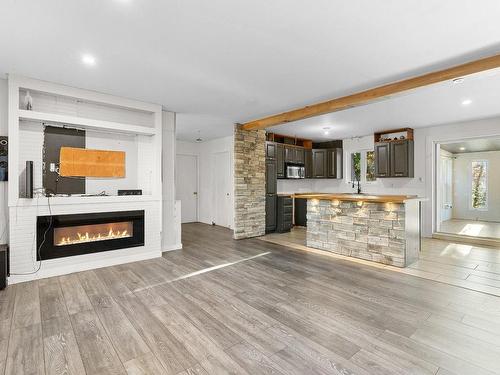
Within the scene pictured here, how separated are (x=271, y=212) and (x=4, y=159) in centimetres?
508

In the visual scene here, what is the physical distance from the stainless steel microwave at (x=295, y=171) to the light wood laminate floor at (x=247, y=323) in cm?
384

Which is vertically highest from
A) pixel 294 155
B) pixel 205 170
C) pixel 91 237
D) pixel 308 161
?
pixel 294 155

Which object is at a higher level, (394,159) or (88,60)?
(88,60)

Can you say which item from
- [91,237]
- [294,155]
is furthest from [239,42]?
[294,155]

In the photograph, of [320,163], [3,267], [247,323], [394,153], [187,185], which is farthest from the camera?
[187,185]

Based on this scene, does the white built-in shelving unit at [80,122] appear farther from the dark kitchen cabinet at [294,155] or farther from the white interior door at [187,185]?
the dark kitchen cabinet at [294,155]

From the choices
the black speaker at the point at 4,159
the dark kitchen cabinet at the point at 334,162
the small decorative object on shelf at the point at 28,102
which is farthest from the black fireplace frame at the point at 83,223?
the dark kitchen cabinet at the point at 334,162

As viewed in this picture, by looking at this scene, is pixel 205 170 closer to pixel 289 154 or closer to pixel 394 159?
pixel 289 154

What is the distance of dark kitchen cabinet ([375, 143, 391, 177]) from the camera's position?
6574 millimetres

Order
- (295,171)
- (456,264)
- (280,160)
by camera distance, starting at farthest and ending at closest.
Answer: (295,171), (280,160), (456,264)

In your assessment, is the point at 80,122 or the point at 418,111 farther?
the point at 418,111

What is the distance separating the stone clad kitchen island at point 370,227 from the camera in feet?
13.1

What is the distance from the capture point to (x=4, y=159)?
11.1 feet

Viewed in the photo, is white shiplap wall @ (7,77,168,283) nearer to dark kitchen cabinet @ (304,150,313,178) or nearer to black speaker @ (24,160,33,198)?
black speaker @ (24,160,33,198)
